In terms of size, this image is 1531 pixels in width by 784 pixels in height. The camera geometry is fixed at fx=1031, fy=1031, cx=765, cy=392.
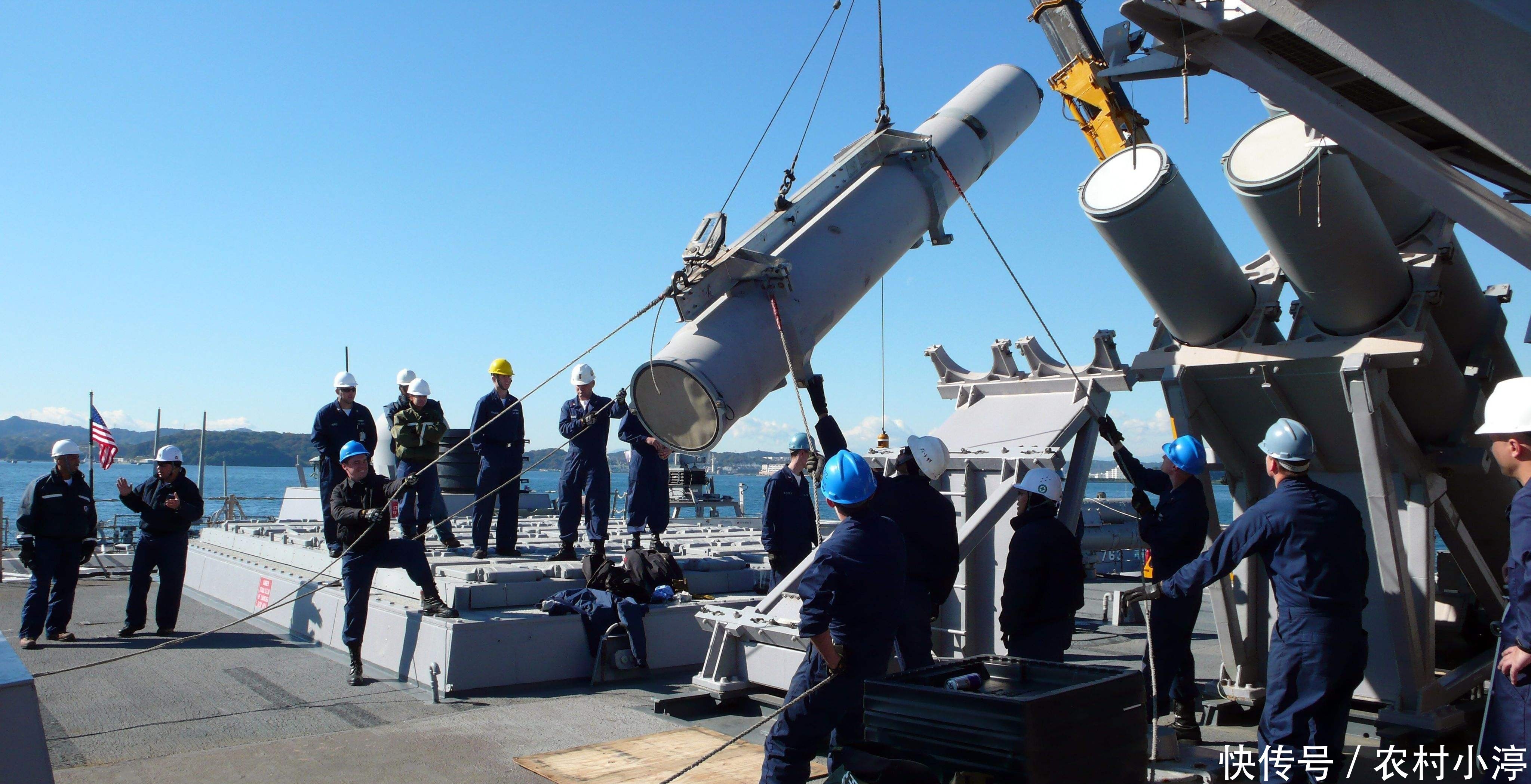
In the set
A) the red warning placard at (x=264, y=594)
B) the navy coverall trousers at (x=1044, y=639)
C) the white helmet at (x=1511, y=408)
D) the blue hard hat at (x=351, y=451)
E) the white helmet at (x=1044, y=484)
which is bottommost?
the red warning placard at (x=264, y=594)

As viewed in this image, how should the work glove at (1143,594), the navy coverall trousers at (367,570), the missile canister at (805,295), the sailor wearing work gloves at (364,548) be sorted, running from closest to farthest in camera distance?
1. the work glove at (1143,594)
2. the missile canister at (805,295)
3. the sailor wearing work gloves at (364,548)
4. the navy coverall trousers at (367,570)

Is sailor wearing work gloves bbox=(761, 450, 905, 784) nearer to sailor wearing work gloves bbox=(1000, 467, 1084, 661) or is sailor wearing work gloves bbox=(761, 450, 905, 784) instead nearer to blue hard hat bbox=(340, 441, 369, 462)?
sailor wearing work gloves bbox=(1000, 467, 1084, 661)

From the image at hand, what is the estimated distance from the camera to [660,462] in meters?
9.83

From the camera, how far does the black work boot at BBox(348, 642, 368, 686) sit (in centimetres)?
752

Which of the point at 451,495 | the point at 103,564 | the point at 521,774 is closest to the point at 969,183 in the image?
the point at 521,774

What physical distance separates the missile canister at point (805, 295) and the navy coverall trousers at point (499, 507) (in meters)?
3.71

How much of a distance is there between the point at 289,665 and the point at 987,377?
232 inches

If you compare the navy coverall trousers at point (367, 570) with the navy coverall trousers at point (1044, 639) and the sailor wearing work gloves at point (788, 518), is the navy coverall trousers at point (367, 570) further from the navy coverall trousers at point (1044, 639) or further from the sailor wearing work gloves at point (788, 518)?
the navy coverall trousers at point (1044, 639)

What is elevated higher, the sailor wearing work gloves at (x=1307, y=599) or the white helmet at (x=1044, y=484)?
the white helmet at (x=1044, y=484)

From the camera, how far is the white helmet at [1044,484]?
18.7 ft

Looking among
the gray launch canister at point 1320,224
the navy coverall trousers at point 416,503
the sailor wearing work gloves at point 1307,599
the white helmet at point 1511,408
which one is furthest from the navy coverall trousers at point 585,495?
the white helmet at point 1511,408

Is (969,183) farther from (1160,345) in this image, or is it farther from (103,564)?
(103,564)

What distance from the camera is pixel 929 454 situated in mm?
6395

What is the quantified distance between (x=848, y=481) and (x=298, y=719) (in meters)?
4.15
